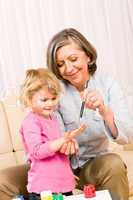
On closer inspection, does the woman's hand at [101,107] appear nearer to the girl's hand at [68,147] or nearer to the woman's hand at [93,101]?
the woman's hand at [93,101]

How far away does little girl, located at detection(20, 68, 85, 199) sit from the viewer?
1658 mm

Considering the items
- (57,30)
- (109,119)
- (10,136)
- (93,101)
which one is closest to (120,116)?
(109,119)

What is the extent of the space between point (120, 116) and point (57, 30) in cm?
123

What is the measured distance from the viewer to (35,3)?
2.84 metres

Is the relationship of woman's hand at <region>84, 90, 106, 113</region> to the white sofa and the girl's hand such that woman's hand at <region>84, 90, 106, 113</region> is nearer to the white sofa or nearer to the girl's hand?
the girl's hand

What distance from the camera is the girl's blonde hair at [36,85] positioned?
1.69 m

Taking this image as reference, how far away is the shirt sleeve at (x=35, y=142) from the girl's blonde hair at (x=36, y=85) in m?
0.09

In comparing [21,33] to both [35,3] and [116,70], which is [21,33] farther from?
[116,70]

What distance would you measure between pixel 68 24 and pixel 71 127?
1178 mm

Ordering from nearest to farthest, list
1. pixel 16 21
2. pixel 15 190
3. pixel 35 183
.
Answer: pixel 35 183
pixel 15 190
pixel 16 21

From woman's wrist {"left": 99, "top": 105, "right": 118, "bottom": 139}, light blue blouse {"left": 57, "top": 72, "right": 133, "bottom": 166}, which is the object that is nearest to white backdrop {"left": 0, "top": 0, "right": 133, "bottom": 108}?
light blue blouse {"left": 57, "top": 72, "right": 133, "bottom": 166}

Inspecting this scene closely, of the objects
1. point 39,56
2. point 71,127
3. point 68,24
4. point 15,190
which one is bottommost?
point 15,190

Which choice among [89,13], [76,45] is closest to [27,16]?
[89,13]

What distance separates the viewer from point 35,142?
5.46ft
